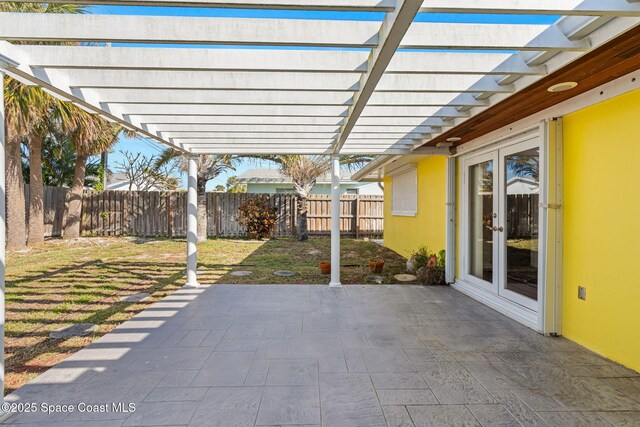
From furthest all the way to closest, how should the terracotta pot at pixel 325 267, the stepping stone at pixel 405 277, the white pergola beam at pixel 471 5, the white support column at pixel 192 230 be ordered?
the terracotta pot at pixel 325 267 < the stepping stone at pixel 405 277 < the white support column at pixel 192 230 < the white pergola beam at pixel 471 5

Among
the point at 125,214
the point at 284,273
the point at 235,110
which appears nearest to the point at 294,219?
the point at 125,214

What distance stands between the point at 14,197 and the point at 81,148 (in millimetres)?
2467

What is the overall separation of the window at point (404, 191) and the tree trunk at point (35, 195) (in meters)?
9.94

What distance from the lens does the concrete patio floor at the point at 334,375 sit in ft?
7.34

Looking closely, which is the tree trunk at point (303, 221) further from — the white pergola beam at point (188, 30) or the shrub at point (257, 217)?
the white pergola beam at point (188, 30)

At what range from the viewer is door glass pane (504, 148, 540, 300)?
409 cm

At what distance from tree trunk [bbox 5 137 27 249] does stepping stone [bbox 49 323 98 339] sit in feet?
23.3

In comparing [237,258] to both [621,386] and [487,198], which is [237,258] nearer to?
[487,198]

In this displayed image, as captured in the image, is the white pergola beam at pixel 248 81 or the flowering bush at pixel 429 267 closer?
the white pergola beam at pixel 248 81

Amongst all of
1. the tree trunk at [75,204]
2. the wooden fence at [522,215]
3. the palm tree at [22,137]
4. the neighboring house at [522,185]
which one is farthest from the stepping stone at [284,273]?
the tree trunk at [75,204]

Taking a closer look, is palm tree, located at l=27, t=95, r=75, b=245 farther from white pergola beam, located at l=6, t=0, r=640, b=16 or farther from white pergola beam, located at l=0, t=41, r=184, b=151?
white pergola beam, located at l=6, t=0, r=640, b=16

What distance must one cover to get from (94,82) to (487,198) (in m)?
4.99

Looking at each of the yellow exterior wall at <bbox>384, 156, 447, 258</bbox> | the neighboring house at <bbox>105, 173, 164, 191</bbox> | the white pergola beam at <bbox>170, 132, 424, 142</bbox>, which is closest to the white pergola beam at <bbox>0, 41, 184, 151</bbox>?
the white pergola beam at <bbox>170, 132, 424, 142</bbox>

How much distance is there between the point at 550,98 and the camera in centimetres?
348
